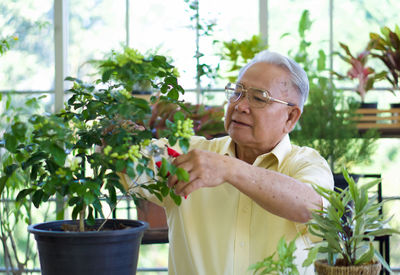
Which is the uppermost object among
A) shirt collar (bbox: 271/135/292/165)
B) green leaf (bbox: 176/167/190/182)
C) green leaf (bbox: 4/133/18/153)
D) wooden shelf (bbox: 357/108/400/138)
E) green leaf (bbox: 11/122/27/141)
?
wooden shelf (bbox: 357/108/400/138)

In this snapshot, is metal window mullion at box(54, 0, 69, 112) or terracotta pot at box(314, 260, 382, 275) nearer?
Answer: terracotta pot at box(314, 260, 382, 275)

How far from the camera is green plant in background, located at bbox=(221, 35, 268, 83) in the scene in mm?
3307

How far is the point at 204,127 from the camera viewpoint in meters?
2.93

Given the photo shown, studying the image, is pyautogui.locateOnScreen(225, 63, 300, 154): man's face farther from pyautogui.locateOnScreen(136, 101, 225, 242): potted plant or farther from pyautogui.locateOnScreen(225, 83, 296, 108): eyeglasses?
pyautogui.locateOnScreen(136, 101, 225, 242): potted plant

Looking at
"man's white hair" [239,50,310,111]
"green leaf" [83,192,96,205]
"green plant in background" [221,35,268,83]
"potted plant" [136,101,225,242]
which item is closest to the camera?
"green leaf" [83,192,96,205]

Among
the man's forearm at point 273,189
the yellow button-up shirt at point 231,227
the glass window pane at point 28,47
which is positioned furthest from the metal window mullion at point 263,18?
the man's forearm at point 273,189

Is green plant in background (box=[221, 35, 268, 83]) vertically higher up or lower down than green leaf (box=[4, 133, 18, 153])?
higher up

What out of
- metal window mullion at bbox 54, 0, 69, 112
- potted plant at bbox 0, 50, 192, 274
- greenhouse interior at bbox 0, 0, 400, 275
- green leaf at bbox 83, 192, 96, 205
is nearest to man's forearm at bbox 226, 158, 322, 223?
greenhouse interior at bbox 0, 0, 400, 275

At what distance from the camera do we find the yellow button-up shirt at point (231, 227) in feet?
5.97

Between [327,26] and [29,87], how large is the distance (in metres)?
2.16

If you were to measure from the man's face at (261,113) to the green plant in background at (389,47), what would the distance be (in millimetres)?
1610

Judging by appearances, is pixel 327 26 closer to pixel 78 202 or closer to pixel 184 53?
pixel 184 53

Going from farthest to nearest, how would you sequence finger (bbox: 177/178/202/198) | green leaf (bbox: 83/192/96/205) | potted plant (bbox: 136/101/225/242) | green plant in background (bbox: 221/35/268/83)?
green plant in background (bbox: 221/35/268/83)
potted plant (bbox: 136/101/225/242)
finger (bbox: 177/178/202/198)
green leaf (bbox: 83/192/96/205)

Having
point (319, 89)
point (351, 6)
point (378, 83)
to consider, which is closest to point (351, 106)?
point (319, 89)
